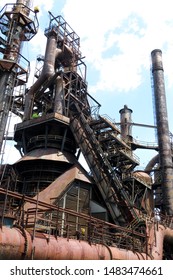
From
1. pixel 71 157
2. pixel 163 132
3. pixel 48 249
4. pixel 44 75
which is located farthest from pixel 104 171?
pixel 48 249

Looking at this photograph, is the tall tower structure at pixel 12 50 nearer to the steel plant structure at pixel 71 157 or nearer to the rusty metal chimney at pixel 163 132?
the steel plant structure at pixel 71 157

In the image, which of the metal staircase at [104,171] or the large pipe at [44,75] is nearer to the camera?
the metal staircase at [104,171]

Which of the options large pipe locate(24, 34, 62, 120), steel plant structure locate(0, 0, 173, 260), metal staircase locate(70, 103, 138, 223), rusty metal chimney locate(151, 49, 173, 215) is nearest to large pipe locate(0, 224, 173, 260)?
steel plant structure locate(0, 0, 173, 260)

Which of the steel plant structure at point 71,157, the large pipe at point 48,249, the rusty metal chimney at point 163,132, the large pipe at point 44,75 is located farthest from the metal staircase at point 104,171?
the rusty metal chimney at point 163,132

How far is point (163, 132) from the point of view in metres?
35.0

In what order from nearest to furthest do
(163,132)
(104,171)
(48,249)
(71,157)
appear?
(48,249)
(104,171)
(71,157)
(163,132)

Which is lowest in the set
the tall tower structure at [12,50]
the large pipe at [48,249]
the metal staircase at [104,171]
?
the large pipe at [48,249]

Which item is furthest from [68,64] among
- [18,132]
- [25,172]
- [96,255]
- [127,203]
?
[96,255]

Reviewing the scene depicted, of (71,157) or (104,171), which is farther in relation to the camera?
(71,157)

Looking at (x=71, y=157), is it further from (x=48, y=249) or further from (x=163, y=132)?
(x=48, y=249)

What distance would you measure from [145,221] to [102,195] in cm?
458

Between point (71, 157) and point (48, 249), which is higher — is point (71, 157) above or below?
above

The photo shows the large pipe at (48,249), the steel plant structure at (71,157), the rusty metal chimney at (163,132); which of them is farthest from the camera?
the rusty metal chimney at (163,132)

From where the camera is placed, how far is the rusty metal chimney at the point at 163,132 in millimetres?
30964
